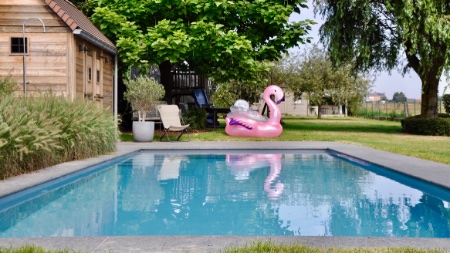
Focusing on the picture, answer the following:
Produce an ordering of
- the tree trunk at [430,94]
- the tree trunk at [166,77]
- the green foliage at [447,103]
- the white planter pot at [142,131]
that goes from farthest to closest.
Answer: the green foliage at [447,103]
the tree trunk at [430,94]
the tree trunk at [166,77]
the white planter pot at [142,131]

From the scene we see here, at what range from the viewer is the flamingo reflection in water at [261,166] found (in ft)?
28.5

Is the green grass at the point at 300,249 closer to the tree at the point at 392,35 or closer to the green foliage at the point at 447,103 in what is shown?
the tree at the point at 392,35

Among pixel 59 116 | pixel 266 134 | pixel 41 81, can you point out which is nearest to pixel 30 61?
pixel 41 81

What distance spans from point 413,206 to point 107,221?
4159 mm

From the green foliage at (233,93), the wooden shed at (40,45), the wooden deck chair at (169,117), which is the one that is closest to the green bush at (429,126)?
the wooden deck chair at (169,117)

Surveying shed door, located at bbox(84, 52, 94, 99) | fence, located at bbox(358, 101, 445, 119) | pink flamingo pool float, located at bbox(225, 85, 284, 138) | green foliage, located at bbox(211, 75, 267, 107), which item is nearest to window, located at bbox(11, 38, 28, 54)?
shed door, located at bbox(84, 52, 94, 99)

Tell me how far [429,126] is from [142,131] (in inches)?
512

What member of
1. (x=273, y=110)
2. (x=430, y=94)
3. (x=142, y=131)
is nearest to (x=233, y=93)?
(x=430, y=94)

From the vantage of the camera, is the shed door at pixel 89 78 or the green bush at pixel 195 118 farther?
the green bush at pixel 195 118

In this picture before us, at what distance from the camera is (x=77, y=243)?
175 inches

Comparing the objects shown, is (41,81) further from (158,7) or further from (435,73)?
(435,73)

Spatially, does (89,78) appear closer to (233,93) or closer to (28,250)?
(28,250)

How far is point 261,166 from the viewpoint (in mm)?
11938

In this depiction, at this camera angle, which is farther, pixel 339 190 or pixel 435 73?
pixel 435 73
